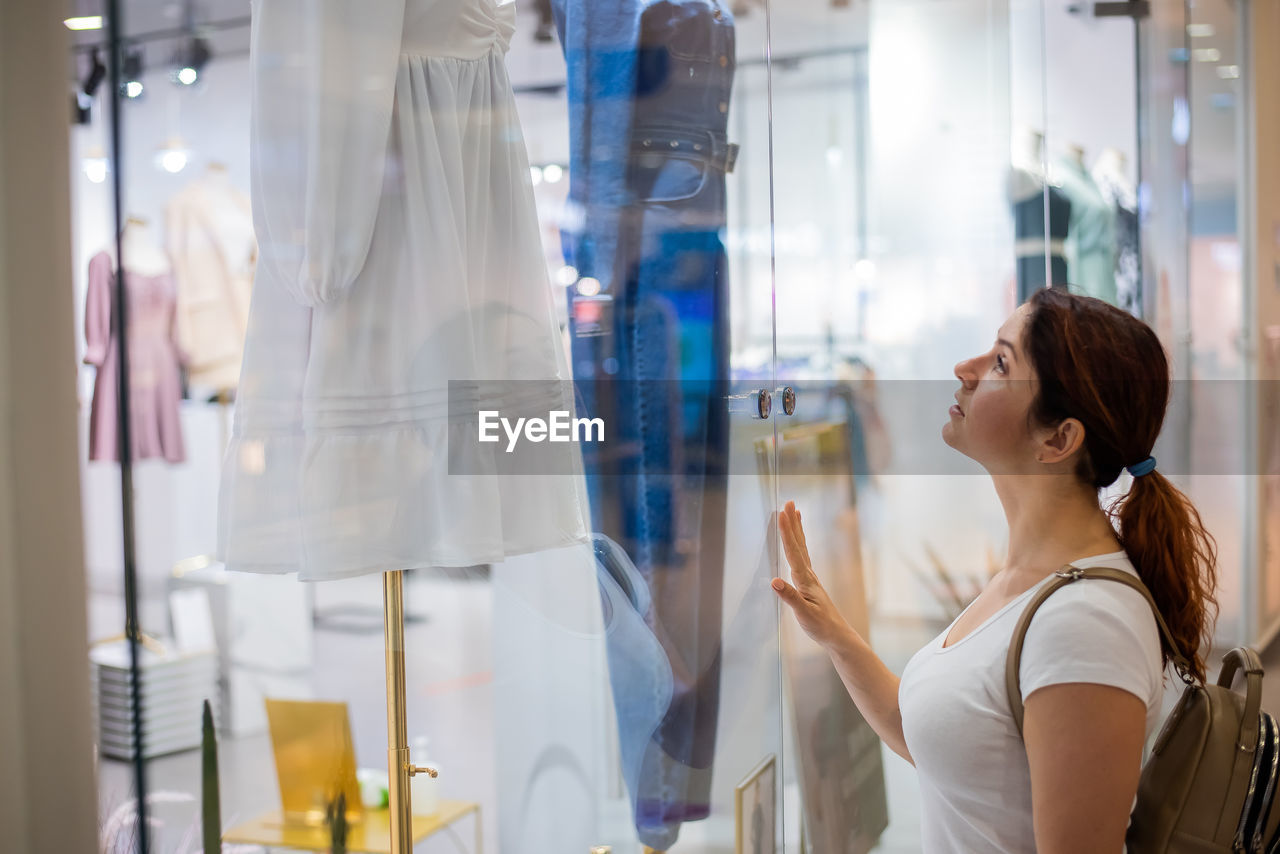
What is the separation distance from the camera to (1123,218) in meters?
1.91

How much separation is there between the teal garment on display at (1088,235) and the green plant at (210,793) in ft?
5.59

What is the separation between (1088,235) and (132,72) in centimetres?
169

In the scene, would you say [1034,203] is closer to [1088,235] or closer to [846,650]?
[1088,235]

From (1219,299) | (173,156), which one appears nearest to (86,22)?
(173,156)

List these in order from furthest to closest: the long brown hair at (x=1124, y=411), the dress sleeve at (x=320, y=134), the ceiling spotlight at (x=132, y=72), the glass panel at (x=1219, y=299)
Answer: the glass panel at (x=1219, y=299) → the ceiling spotlight at (x=132, y=72) → the dress sleeve at (x=320, y=134) → the long brown hair at (x=1124, y=411)

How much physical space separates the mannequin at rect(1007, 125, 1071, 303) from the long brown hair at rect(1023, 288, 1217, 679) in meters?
0.74

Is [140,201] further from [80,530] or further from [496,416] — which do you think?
[496,416]

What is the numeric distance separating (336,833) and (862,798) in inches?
37.2

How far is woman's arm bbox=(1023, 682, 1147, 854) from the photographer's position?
1014mm

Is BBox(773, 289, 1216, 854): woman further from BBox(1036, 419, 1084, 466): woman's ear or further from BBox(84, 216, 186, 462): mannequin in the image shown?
BBox(84, 216, 186, 462): mannequin

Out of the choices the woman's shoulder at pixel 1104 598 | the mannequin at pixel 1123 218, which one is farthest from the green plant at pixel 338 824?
the mannequin at pixel 1123 218

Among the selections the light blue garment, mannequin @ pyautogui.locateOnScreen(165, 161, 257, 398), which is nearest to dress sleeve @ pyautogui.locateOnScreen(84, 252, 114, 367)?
mannequin @ pyautogui.locateOnScreen(165, 161, 257, 398)

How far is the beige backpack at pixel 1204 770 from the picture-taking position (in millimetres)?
1089

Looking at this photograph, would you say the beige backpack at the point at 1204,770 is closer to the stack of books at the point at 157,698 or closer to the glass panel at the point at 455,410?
the glass panel at the point at 455,410
